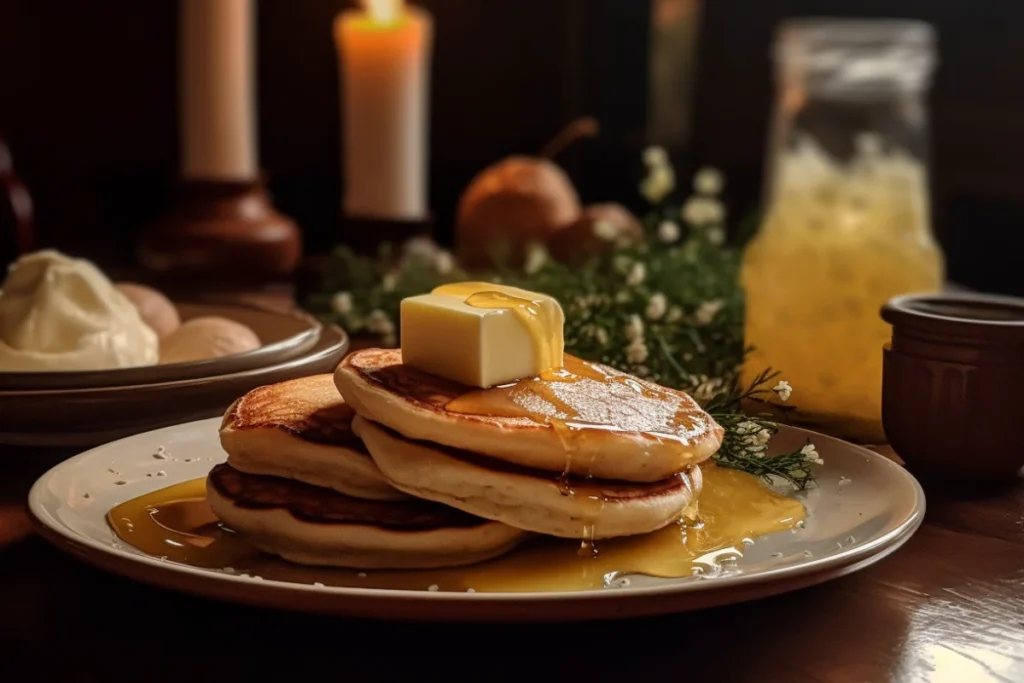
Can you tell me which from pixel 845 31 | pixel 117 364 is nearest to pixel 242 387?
pixel 117 364

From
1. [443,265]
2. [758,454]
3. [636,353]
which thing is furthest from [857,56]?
[443,265]

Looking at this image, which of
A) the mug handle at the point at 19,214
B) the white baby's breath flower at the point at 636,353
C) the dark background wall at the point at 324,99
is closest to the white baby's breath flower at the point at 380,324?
the white baby's breath flower at the point at 636,353

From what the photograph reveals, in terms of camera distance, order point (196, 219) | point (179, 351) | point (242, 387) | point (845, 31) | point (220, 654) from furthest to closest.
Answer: point (196, 219), point (845, 31), point (179, 351), point (242, 387), point (220, 654)

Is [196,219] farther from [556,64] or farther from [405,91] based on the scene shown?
[556,64]

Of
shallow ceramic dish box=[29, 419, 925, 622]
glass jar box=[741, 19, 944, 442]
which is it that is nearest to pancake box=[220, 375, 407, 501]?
shallow ceramic dish box=[29, 419, 925, 622]

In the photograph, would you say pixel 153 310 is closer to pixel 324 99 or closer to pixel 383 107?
pixel 383 107

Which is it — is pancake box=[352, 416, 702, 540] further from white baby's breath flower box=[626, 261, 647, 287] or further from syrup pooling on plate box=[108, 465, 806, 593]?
white baby's breath flower box=[626, 261, 647, 287]
